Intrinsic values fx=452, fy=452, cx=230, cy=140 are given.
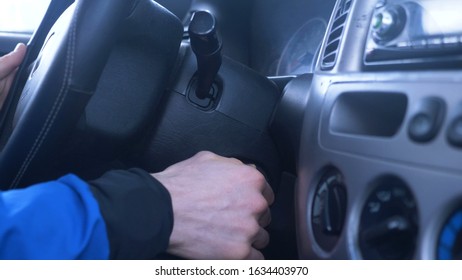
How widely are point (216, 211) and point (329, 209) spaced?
15 cm

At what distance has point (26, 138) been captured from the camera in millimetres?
593

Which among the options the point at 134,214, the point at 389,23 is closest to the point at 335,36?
the point at 389,23

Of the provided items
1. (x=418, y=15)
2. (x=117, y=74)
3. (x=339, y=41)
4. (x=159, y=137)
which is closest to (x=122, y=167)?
(x=159, y=137)

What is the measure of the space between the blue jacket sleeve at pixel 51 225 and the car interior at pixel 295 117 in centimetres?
12

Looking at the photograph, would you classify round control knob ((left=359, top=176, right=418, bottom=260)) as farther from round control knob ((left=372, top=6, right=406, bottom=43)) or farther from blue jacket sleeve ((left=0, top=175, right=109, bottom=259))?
blue jacket sleeve ((left=0, top=175, right=109, bottom=259))

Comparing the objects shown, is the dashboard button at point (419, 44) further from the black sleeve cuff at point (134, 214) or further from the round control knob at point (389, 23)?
the black sleeve cuff at point (134, 214)

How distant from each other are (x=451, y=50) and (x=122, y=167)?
634 millimetres

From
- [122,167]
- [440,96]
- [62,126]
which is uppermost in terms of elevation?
[440,96]

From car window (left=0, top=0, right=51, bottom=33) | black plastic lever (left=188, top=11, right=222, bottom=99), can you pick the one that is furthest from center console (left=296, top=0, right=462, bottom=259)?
car window (left=0, top=0, right=51, bottom=33)

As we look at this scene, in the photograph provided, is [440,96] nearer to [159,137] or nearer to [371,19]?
[371,19]

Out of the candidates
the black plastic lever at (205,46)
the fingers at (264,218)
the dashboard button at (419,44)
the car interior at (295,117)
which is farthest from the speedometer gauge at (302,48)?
the dashboard button at (419,44)

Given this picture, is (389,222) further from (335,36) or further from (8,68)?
(8,68)

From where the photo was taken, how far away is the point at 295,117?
0.72 m

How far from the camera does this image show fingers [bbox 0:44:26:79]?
0.94 m
